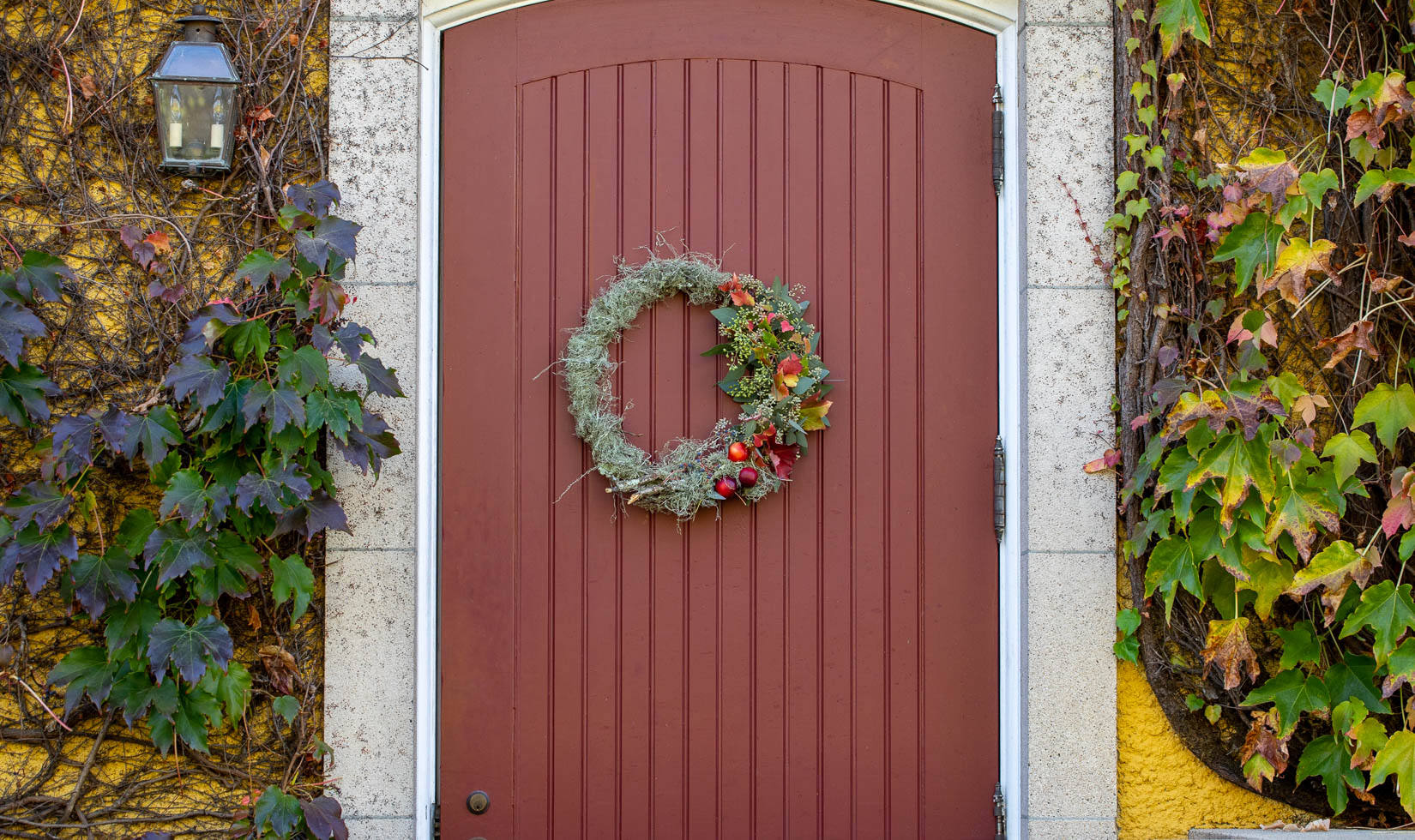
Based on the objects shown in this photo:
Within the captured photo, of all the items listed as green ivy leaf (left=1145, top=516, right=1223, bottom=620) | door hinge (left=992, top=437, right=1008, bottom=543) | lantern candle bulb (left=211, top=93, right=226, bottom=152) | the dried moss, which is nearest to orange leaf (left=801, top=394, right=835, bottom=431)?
the dried moss

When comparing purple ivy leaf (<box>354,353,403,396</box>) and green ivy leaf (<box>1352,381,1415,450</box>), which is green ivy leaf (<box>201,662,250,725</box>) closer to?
purple ivy leaf (<box>354,353,403,396</box>)

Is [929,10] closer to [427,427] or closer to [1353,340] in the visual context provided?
[1353,340]

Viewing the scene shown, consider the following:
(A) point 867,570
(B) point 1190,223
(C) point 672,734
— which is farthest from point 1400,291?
(C) point 672,734

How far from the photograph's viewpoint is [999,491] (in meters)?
2.97

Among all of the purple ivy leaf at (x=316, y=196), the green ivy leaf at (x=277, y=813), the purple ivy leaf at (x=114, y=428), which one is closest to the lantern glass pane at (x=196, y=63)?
the purple ivy leaf at (x=316, y=196)

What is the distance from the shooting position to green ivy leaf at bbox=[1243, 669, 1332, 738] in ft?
9.02

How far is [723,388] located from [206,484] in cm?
125

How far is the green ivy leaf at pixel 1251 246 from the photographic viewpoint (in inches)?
106

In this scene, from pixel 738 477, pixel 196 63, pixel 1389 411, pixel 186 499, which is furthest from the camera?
pixel 738 477

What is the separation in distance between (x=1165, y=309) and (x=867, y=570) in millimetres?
977

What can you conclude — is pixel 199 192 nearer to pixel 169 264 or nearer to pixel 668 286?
pixel 169 264

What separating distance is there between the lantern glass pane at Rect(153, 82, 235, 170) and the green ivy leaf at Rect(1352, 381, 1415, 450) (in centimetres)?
279

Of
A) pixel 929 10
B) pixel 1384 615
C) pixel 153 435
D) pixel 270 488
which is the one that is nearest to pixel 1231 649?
pixel 1384 615

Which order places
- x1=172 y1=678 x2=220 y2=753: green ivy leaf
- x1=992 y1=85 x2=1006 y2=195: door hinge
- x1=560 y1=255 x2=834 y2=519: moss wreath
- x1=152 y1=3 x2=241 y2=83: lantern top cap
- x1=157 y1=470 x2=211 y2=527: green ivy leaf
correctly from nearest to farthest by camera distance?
x1=157 y1=470 x2=211 y2=527: green ivy leaf, x1=172 y1=678 x2=220 y2=753: green ivy leaf, x1=152 y1=3 x2=241 y2=83: lantern top cap, x1=560 y1=255 x2=834 y2=519: moss wreath, x1=992 y1=85 x2=1006 y2=195: door hinge
